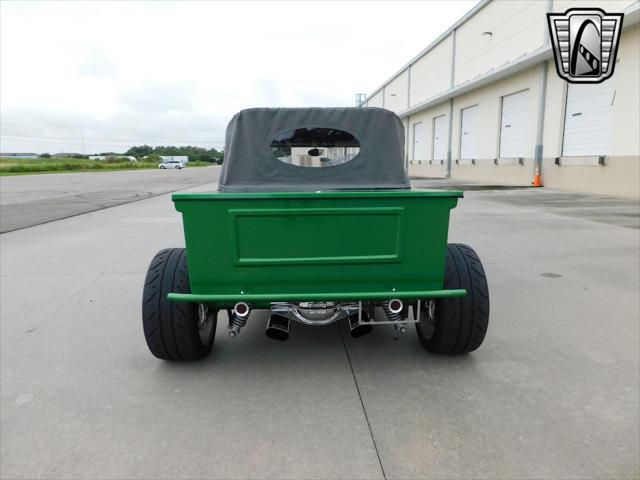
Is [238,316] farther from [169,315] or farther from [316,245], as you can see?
[316,245]

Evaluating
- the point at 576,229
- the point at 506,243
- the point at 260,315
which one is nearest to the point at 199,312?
the point at 260,315

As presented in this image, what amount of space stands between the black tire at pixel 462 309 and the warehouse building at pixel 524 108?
43.6ft

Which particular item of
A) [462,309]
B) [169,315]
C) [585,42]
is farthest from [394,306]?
[585,42]

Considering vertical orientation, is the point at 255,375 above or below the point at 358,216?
below

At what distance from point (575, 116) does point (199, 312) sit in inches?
668

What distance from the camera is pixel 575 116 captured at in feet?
53.2

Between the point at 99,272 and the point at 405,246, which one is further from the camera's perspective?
the point at 99,272

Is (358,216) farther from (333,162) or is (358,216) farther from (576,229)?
(576,229)

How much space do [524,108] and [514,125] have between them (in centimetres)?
99

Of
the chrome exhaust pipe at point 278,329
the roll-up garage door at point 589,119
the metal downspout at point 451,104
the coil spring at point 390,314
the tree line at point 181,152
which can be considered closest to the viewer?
the coil spring at point 390,314

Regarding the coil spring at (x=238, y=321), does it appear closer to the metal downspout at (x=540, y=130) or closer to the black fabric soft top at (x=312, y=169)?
the black fabric soft top at (x=312, y=169)

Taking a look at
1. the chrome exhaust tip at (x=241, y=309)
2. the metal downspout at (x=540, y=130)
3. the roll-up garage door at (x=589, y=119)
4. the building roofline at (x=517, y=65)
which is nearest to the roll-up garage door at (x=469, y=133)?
the building roofline at (x=517, y=65)

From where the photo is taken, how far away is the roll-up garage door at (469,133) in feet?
81.9

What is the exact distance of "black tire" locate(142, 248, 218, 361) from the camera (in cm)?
301
